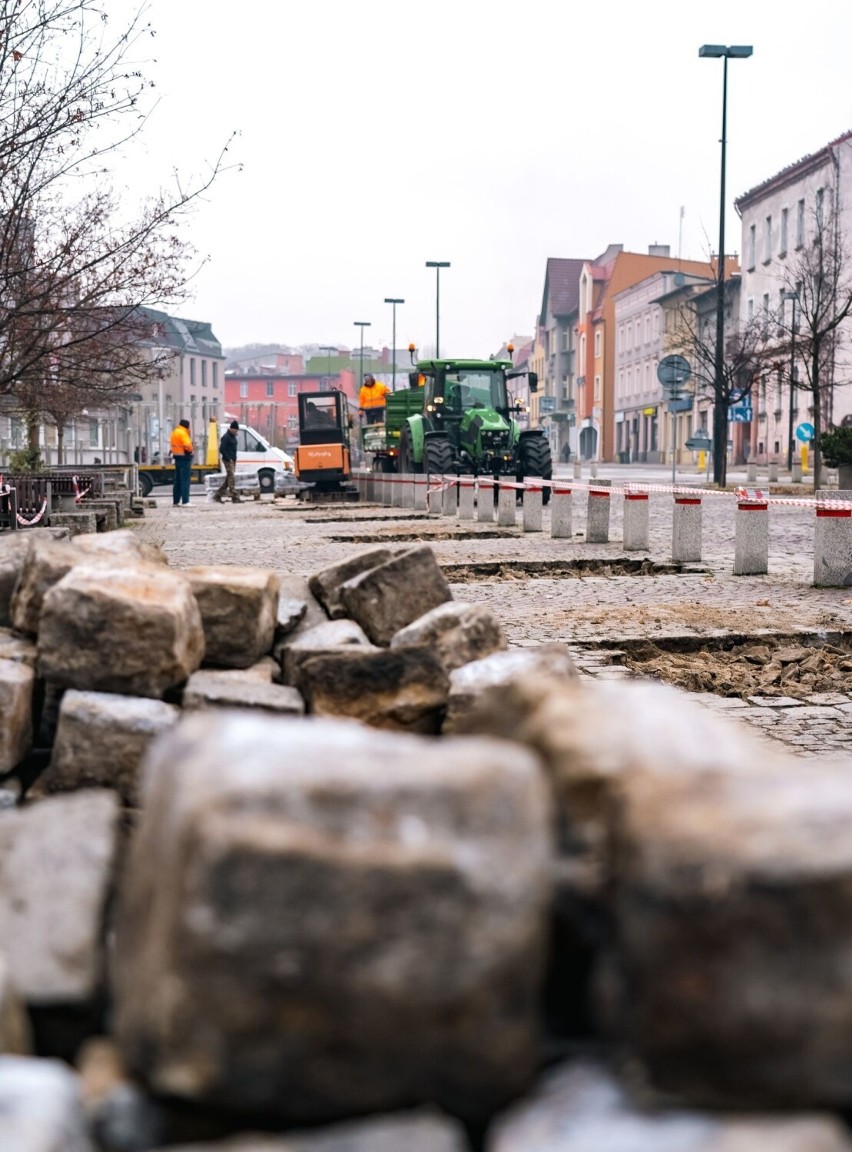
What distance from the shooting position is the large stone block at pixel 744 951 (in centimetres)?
221

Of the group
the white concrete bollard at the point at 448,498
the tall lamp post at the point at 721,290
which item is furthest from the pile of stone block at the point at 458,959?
the tall lamp post at the point at 721,290

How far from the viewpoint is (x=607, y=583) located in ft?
43.1

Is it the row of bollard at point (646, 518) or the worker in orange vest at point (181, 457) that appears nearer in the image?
the row of bollard at point (646, 518)

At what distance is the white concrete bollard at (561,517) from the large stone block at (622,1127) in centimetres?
1706

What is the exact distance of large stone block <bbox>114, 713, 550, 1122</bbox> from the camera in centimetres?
222

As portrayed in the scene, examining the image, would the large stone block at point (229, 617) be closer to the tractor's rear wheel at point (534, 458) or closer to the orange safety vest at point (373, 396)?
the tractor's rear wheel at point (534, 458)

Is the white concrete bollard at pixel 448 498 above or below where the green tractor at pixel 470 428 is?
below

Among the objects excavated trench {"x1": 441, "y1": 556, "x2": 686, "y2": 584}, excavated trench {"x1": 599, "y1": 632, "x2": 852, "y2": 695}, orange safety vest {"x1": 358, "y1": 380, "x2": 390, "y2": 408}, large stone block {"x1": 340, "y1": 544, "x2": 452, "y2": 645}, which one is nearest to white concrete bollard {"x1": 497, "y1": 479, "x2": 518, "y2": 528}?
excavated trench {"x1": 441, "y1": 556, "x2": 686, "y2": 584}

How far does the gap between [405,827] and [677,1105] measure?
1.97 ft

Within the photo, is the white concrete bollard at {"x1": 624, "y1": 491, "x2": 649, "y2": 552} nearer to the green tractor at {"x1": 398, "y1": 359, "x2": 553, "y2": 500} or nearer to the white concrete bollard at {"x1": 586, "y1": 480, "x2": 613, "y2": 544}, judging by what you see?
the white concrete bollard at {"x1": 586, "y1": 480, "x2": 613, "y2": 544}

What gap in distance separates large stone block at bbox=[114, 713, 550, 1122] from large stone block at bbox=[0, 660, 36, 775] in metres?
2.15

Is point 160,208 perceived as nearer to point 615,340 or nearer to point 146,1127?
point 146,1127

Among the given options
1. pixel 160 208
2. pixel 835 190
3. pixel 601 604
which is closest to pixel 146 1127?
pixel 601 604

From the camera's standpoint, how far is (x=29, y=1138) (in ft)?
7.09
